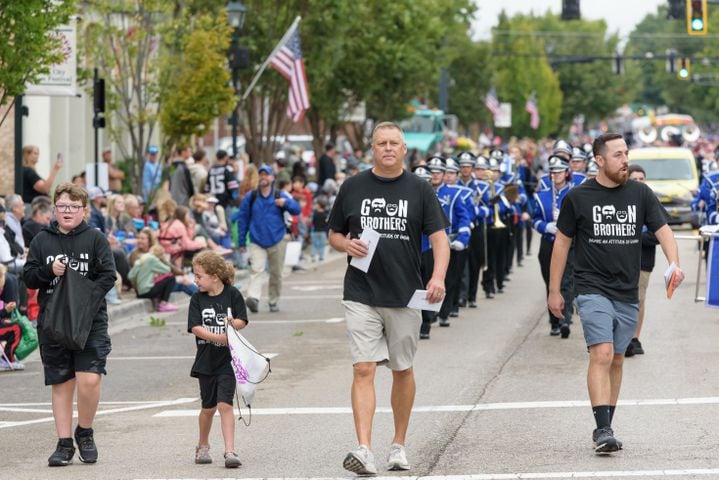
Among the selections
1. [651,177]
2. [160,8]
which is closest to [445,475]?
[160,8]

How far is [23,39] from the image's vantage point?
57.3ft

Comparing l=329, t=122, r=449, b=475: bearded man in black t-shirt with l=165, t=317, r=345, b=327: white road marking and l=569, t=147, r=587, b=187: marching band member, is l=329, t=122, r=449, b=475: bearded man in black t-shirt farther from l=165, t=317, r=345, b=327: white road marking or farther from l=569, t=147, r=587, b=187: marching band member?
l=165, t=317, r=345, b=327: white road marking

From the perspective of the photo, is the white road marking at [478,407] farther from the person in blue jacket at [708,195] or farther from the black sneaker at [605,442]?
the person in blue jacket at [708,195]

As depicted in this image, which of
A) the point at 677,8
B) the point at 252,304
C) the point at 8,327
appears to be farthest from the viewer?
the point at 677,8

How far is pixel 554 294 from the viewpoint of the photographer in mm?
9984

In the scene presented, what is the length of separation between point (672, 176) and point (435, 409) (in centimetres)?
2546

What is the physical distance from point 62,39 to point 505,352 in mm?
8278

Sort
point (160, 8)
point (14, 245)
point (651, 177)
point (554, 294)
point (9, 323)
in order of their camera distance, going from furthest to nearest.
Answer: point (651, 177), point (160, 8), point (14, 245), point (9, 323), point (554, 294)

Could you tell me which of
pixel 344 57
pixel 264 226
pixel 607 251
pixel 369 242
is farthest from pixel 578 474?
pixel 344 57

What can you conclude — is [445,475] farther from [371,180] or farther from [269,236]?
[269,236]

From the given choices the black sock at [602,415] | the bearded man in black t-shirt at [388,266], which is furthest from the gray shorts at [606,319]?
the bearded man in black t-shirt at [388,266]

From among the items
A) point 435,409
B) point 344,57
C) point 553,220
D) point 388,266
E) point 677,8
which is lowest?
point 435,409

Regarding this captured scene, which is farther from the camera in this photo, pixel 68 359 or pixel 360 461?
pixel 68 359

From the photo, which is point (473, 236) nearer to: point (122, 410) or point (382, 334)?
point (122, 410)
